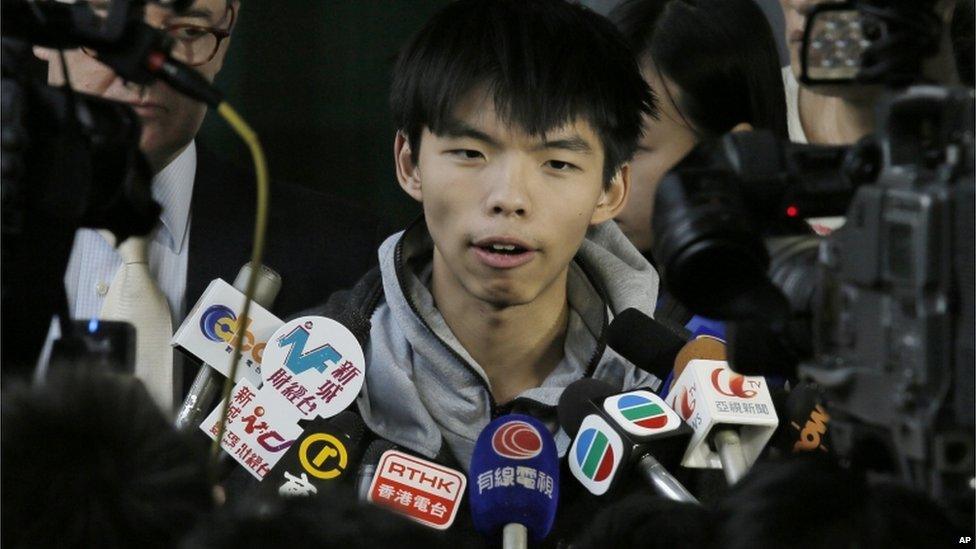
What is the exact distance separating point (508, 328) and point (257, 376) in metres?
0.31

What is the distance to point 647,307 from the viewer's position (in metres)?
2.02

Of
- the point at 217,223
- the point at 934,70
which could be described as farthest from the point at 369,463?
the point at 934,70

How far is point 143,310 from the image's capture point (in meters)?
2.17

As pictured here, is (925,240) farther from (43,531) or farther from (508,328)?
(508,328)

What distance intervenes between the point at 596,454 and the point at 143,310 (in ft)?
2.48

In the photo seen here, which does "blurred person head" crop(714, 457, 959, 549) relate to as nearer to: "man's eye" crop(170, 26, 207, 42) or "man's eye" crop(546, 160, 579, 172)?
"man's eye" crop(546, 160, 579, 172)

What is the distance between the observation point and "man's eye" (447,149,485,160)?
6.23ft

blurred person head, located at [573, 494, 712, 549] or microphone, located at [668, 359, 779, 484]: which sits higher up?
blurred person head, located at [573, 494, 712, 549]

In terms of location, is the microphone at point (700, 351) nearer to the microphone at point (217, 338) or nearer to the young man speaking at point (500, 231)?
the young man speaking at point (500, 231)

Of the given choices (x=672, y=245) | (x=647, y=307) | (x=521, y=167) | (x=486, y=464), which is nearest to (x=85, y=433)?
(x=672, y=245)

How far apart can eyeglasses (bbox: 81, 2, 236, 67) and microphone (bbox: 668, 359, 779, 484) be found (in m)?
0.97

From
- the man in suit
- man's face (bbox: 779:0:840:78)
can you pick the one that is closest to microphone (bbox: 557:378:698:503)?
man's face (bbox: 779:0:840:78)

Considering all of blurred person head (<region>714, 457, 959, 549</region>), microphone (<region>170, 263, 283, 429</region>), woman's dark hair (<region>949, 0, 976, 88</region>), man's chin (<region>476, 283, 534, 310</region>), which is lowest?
microphone (<region>170, 263, 283, 429</region>)

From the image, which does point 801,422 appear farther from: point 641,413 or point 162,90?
point 162,90
